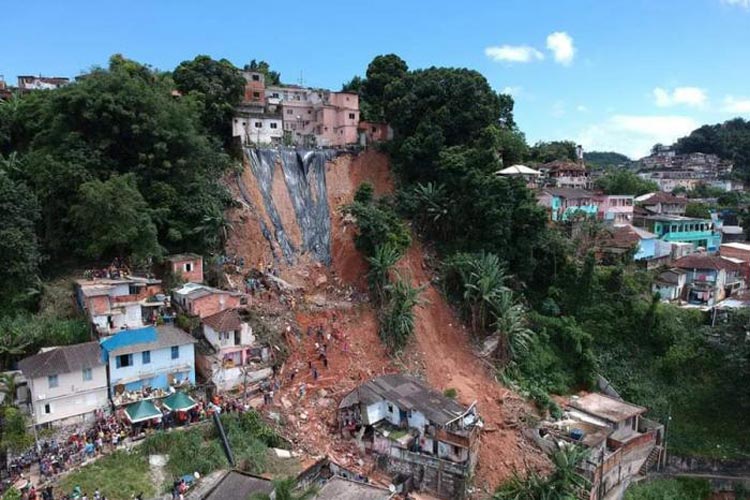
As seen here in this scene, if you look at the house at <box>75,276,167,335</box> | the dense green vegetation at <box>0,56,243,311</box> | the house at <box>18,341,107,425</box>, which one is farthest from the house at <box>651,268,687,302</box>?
the house at <box>18,341,107,425</box>

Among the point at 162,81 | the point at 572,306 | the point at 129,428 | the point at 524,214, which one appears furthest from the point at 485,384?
the point at 162,81

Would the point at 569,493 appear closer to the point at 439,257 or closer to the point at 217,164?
the point at 439,257

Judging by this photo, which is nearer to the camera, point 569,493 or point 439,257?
point 569,493

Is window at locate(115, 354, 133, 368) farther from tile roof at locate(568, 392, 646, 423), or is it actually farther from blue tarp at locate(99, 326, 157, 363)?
tile roof at locate(568, 392, 646, 423)

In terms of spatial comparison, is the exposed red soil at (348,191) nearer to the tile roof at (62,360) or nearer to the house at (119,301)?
the house at (119,301)

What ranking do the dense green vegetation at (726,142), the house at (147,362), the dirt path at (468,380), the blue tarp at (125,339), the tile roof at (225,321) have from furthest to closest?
the dense green vegetation at (726,142) < the tile roof at (225,321) < the dirt path at (468,380) < the house at (147,362) < the blue tarp at (125,339)

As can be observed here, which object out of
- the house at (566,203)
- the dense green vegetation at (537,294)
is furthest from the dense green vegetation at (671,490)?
the house at (566,203)
